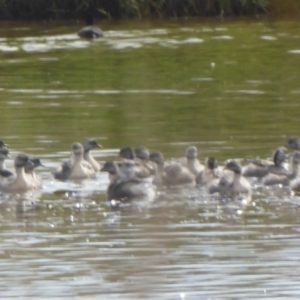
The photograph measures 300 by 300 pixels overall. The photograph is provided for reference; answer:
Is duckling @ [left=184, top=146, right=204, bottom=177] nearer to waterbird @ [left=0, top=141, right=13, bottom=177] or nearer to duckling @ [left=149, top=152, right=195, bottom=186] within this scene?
duckling @ [left=149, top=152, right=195, bottom=186]

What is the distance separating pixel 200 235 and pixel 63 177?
3.11 metres

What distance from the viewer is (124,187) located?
1131 centimetres

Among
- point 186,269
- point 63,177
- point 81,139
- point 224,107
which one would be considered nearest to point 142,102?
point 224,107

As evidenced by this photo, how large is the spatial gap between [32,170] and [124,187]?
48.9 inches

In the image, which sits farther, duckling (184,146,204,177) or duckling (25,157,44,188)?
duckling (184,146,204,177)

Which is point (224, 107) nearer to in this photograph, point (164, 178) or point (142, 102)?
point (142, 102)

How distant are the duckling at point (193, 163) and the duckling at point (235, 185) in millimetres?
710

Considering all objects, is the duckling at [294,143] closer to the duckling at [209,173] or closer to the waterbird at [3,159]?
the duckling at [209,173]

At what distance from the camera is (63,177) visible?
12.2 m

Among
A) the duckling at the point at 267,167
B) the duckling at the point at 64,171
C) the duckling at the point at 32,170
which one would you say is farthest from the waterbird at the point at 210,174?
the duckling at the point at 32,170

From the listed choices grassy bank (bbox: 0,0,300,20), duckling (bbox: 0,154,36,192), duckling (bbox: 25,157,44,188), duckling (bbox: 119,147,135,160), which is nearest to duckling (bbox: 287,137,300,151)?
duckling (bbox: 119,147,135,160)

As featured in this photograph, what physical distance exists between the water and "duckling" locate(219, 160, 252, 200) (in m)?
0.16

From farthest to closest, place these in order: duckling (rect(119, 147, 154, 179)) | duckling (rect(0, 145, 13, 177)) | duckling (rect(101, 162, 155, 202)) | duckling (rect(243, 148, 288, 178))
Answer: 1. duckling (rect(0, 145, 13, 177))
2. duckling (rect(119, 147, 154, 179))
3. duckling (rect(243, 148, 288, 178))
4. duckling (rect(101, 162, 155, 202))

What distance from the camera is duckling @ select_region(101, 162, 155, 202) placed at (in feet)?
36.9
